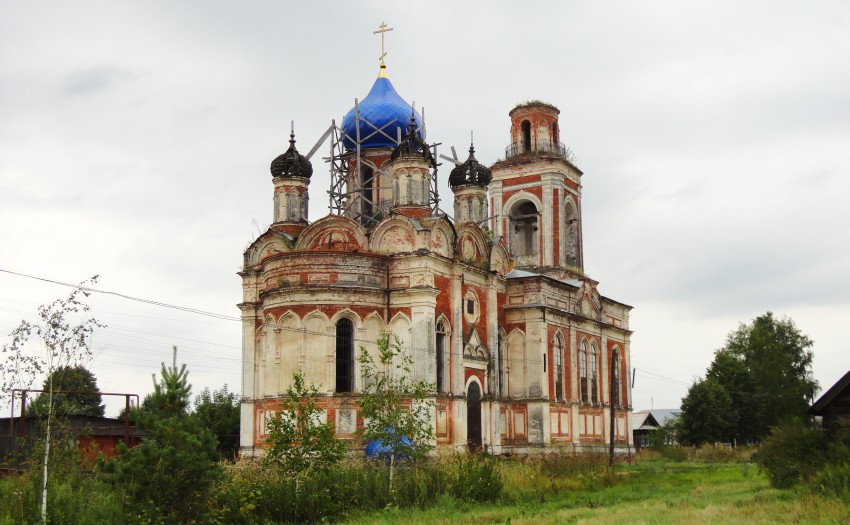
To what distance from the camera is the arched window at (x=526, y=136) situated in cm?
4238

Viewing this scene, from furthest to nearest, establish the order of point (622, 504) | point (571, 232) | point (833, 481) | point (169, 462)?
point (571, 232) → point (622, 504) → point (833, 481) → point (169, 462)

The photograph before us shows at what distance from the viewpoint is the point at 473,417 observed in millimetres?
32250

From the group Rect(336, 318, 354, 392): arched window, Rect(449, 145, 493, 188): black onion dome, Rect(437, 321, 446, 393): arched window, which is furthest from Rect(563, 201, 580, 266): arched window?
Rect(336, 318, 354, 392): arched window

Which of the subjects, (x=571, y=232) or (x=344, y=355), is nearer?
(x=344, y=355)

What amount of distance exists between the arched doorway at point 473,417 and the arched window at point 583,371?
734 cm

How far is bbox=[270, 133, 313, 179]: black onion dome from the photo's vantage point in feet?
111

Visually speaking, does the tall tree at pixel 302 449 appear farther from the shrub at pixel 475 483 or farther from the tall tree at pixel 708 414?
the tall tree at pixel 708 414

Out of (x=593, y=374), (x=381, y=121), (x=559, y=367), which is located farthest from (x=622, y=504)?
(x=593, y=374)

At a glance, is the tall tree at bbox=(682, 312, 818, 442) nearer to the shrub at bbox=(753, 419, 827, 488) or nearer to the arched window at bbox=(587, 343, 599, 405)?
the arched window at bbox=(587, 343, 599, 405)

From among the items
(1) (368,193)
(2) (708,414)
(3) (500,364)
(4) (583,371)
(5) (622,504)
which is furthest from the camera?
(2) (708,414)

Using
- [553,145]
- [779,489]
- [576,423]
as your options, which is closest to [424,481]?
[779,489]

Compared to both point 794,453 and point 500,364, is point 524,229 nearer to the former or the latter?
point 500,364

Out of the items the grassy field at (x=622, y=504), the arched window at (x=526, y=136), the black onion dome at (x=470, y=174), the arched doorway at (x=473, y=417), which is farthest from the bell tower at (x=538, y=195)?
the grassy field at (x=622, y=504)

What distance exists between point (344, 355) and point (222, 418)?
31.5 feet
